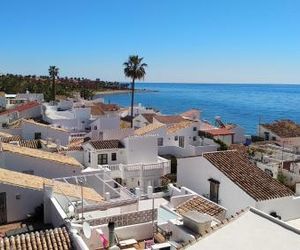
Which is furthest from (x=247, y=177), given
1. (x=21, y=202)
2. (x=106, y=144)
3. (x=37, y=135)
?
(x=37, y=135)

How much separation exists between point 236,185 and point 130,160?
17.8 m

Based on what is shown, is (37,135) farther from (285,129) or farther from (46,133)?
(285,129)

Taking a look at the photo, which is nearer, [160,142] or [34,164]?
[34,164]

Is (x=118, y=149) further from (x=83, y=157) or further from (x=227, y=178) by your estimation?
(x=227, y=178)

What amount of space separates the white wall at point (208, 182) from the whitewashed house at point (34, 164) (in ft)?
25.7

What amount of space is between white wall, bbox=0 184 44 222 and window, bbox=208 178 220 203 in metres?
10.6

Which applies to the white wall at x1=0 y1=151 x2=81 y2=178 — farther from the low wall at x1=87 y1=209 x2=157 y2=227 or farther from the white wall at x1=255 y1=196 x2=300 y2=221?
the white wall at x1=255 y1=196 x2=300 y2=221

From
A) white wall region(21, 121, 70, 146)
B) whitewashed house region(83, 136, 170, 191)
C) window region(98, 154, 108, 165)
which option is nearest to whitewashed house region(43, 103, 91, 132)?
white wall region(21, 121, 70, 146)

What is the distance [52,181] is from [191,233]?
1083cm

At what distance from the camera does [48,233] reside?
16016mm

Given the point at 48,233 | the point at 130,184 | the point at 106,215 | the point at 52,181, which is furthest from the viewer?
the point at 130,184

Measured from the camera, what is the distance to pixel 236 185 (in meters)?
23.9

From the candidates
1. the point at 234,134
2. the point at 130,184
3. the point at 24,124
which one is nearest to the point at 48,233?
the point at 130,184

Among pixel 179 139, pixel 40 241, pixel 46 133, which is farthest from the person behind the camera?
pixel 179 139
